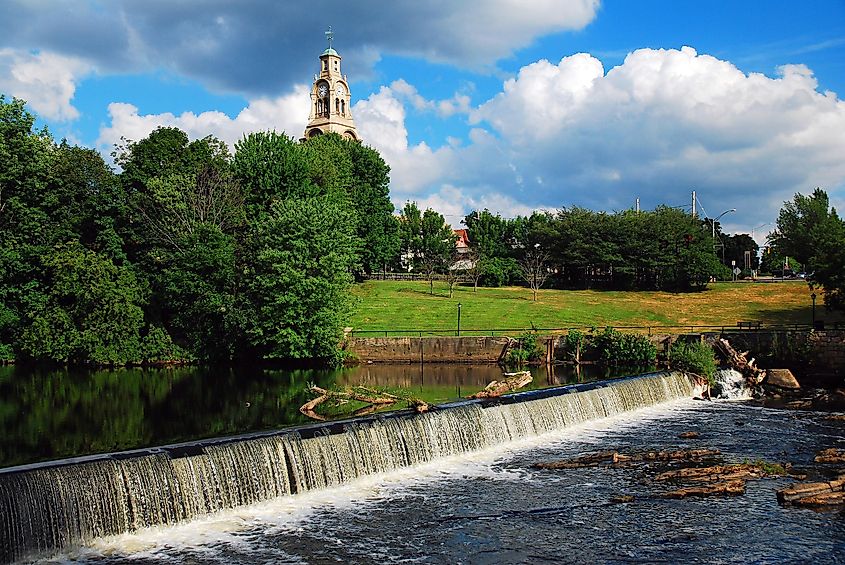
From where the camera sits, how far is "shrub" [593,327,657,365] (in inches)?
1834

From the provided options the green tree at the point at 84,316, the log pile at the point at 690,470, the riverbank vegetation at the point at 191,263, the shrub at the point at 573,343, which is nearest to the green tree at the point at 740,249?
Answer: the riverbank vegetation at the point at 191,263

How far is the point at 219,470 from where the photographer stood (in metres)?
18.2

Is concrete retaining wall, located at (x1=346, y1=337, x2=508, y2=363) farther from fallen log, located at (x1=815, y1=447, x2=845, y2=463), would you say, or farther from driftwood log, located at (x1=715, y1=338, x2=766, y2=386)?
fallen log, located at (x1=815, y1=447, x2=845, y2=463)

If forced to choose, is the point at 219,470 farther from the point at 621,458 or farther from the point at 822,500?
the point at 822,500

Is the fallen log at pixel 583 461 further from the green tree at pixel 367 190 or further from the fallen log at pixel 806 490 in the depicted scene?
the green tree at pixel 367 190

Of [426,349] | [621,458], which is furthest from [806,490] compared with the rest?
[426,349]

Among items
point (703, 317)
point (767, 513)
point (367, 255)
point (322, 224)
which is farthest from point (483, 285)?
point (767, 513)

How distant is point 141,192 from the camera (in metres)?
52.8

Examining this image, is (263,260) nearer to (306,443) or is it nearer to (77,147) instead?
(77,147)

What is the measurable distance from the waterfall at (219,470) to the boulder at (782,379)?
17.5 metres

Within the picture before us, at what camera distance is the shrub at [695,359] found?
3950cm

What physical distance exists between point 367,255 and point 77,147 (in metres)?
34.2

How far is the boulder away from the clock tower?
8144 cm

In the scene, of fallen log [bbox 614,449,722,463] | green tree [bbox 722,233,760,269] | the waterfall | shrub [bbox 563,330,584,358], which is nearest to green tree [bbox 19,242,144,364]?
shrub [bbox 563,330,584,358]
